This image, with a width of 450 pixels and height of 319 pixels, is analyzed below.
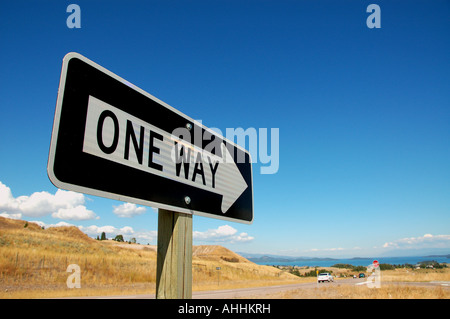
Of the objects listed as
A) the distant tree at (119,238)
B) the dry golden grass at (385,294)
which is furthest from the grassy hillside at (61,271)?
the distant tree at (119,238)

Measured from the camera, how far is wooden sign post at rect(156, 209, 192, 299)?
4.94 feet

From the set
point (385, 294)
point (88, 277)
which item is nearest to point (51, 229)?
point (88, 277)

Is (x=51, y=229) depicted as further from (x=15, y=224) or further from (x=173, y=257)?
(x=173, y=257)

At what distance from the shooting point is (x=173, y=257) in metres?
1.53

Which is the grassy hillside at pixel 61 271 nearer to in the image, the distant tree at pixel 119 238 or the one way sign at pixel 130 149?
the one way sign at pixel 130 149

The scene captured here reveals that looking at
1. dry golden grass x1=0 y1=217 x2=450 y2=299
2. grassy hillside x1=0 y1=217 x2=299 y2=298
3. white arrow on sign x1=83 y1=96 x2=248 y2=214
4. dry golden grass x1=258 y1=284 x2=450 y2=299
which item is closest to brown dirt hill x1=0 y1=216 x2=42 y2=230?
grassy hillside x1=0 y1=217 x2=299 y2=298

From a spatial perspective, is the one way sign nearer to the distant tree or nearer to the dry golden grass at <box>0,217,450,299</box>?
the dry golden grass at <box>0,217,450,299</box>

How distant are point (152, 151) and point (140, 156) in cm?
10

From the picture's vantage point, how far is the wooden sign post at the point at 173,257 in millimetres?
1506

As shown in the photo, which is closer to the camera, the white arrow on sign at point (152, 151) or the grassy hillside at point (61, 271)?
the white arrow on sign at point (152, 151)

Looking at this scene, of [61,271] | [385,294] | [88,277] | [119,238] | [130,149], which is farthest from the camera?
[119,238]

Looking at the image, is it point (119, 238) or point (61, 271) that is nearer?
point (61, 271)

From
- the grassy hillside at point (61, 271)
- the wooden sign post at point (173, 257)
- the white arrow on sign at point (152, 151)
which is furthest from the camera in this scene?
the grassy hillside at point (61, 271)
